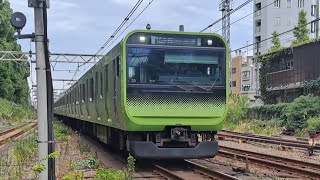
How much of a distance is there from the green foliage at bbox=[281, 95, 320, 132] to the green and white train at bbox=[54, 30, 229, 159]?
1772 cm

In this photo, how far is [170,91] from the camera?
10.5 metres

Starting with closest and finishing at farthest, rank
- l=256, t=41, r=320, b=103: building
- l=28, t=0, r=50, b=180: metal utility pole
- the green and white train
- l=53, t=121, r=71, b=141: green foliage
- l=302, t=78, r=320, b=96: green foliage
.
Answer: l=28, t=0, r=50, b=180: metal utility pole, the green and white train, l=53, t=121, r=71, b=141: green foliage, l=302, t=78, r=320, b=96: green foliage, l=256, t=41, r=320, b=103: building

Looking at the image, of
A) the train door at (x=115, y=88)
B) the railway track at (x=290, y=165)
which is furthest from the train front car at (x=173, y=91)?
the railway track at (x=290, y=165)

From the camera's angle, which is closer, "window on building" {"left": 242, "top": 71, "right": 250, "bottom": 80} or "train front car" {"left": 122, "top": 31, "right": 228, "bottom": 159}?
"train front car" {"left": 122, "top": 31, "right": 228, "bottom": 159}

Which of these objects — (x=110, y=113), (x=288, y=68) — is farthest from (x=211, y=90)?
(x=288, y=68)

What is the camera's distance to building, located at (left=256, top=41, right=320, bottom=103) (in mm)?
32344

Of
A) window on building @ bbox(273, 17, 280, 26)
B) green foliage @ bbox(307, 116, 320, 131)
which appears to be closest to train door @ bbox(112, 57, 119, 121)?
green foliage @ bbox(307, 116, 320, 131)

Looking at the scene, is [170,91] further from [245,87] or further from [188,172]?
[245,87]

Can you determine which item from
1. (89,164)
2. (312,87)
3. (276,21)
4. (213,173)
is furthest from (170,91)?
(276,21)

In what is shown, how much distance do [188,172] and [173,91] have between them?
1.98 meters

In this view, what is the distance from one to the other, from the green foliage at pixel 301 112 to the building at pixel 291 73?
2409 millimetres

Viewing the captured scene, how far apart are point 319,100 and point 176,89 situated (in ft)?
64.9

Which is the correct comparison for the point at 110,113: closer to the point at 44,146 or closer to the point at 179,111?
the point at 179,111

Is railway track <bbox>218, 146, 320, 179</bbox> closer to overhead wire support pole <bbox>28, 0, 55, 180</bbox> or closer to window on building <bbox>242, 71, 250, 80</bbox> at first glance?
overhead wire support pole <bbox>28, 0, 55, 180</bbox>
